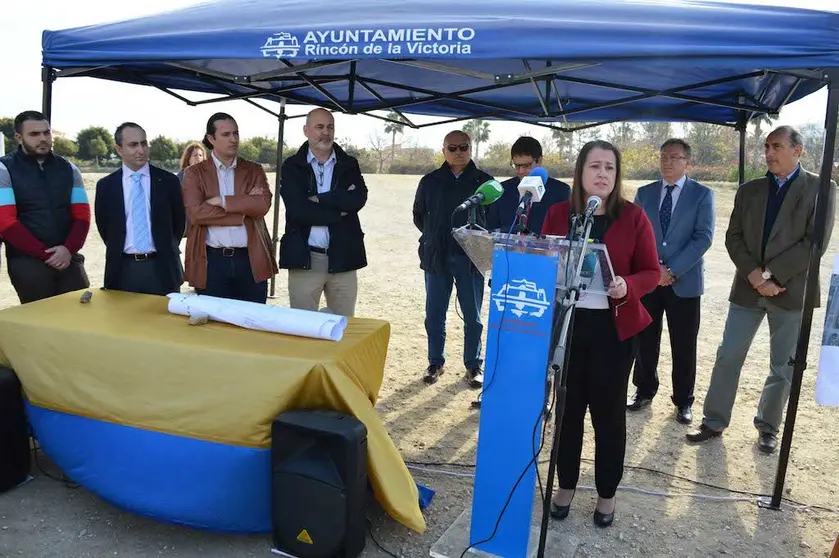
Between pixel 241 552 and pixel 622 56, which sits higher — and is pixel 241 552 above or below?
below

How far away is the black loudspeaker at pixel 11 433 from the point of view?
9.28 ft

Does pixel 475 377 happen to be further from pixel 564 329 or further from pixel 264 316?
pixel 564 329

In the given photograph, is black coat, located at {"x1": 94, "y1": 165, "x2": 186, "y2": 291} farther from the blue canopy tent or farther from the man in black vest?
the blue canopy tent

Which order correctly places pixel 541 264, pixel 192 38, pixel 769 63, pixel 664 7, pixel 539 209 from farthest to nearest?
pixel 539 209, pixel 192 38, pixel 664 7, pixel 769 63, pixel 541 264

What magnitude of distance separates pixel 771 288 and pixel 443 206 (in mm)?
2093

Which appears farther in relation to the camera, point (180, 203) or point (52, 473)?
point (180, 203)

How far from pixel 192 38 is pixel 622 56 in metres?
2.06

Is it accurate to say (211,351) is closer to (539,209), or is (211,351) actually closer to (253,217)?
(253,217)

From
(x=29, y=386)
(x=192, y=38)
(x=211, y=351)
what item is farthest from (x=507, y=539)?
(x=192, y=38)

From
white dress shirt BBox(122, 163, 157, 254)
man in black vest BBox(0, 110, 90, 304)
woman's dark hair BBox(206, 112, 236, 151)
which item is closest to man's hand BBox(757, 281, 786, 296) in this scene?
woman's dark hair BBox(206, 112, 236, 151)

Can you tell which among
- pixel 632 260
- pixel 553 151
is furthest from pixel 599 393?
pixel 553 151

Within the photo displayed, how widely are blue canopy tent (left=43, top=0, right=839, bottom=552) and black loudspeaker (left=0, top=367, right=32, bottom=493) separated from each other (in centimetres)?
171

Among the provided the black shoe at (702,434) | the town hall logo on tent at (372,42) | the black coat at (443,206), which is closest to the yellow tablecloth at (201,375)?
the town hall logo on tent at (372,42)

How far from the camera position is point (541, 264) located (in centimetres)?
221
